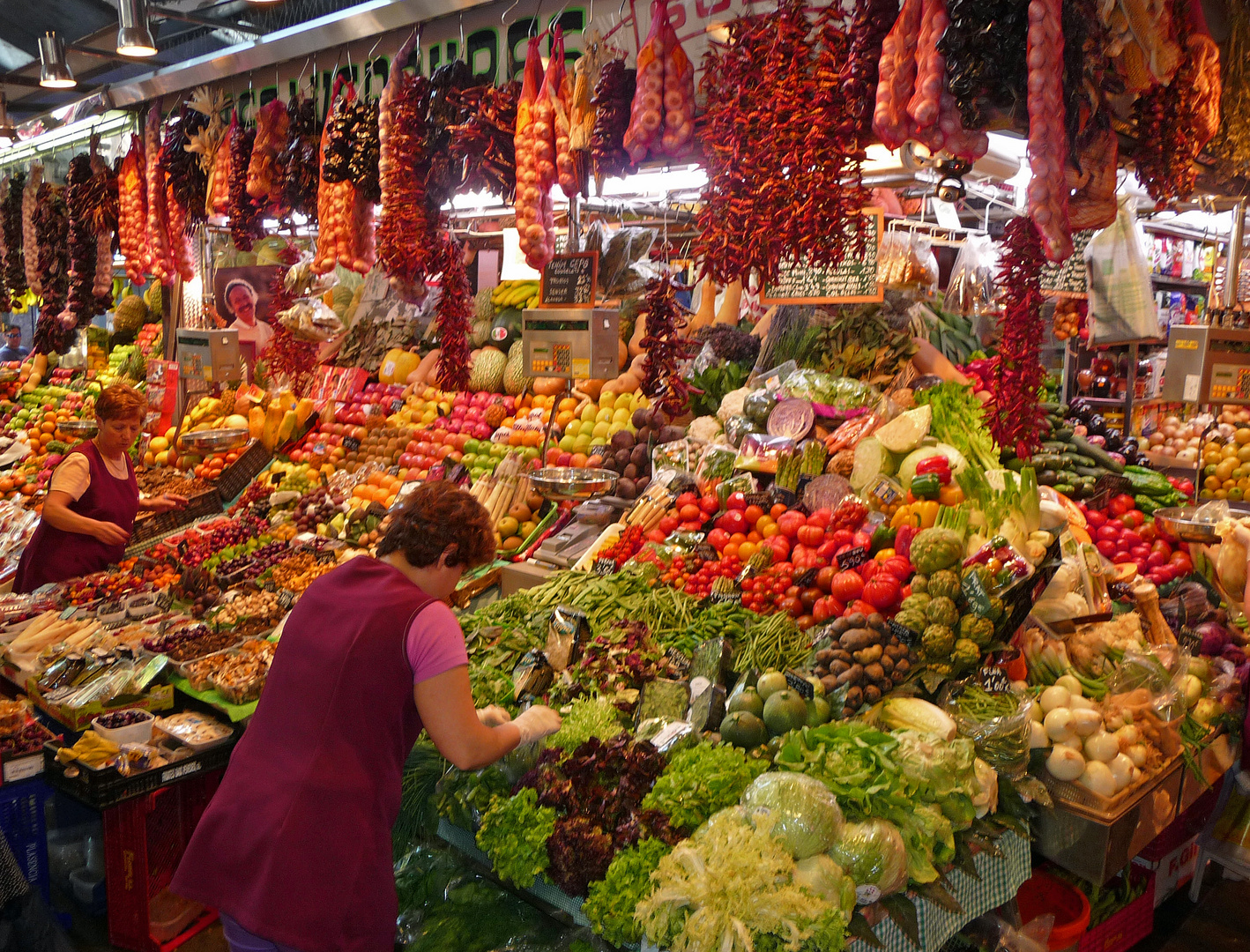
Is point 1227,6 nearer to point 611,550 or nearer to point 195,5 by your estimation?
point 611,550

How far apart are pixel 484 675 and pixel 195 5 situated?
21.6 ft

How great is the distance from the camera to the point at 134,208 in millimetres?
7145

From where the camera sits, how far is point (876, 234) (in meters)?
5.05

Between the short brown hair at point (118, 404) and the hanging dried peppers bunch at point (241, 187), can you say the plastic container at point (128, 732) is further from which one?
the hanging dried peppers bunch at point (241, 187)

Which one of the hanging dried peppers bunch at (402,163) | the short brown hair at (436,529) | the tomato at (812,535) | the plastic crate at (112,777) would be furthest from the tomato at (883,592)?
the hanging dried peppers bunch at (402,163)

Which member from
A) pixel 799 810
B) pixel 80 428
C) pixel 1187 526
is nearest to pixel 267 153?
pixel 80 428

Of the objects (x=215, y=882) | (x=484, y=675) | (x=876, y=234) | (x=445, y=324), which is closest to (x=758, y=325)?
(x=876, y=234)

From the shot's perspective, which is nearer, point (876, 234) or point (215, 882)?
point (215, 882)

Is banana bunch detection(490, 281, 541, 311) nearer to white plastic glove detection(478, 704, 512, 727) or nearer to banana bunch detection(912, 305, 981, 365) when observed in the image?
banana bunch detection(912, 305, 981, 365)

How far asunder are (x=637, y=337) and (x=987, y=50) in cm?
358

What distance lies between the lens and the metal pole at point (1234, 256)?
5.20 meters

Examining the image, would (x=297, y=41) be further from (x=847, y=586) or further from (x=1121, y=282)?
(x=1121, y=282)

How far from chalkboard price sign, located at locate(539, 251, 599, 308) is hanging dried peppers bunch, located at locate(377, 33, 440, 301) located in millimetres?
781

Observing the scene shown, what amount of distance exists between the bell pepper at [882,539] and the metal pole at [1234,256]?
321cm
